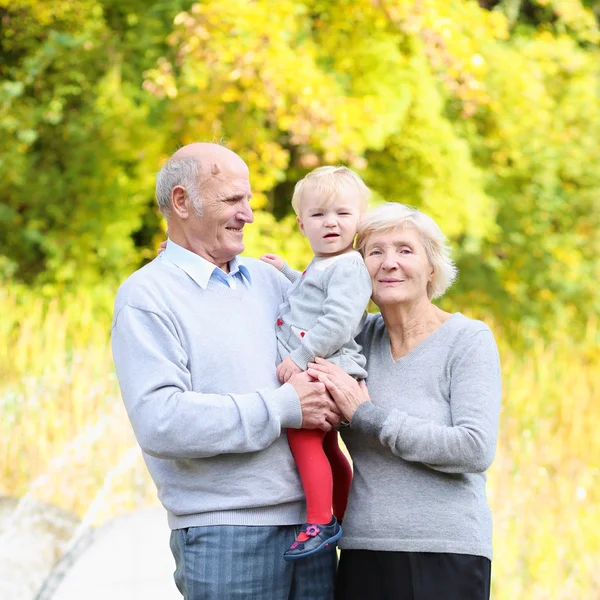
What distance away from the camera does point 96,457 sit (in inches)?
203

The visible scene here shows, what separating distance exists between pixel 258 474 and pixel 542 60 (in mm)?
7049

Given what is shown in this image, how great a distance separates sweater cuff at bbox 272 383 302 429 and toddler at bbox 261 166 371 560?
0.22ft

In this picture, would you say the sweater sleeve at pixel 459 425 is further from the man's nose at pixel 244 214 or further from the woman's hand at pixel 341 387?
the man's nose at pixel 244 214

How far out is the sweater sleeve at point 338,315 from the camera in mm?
2279

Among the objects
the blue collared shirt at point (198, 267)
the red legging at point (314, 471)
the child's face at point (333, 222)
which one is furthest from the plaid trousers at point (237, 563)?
the child's face at point (333, 222)

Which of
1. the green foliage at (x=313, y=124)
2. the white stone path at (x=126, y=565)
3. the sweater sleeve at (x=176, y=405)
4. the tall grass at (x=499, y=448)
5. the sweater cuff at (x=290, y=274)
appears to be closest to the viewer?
the sweater sleeve at (x=176, y=405)

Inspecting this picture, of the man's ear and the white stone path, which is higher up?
the man's ear

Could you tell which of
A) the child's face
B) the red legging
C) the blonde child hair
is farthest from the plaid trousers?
the blonde child hair

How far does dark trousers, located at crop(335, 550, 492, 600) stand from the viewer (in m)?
2.21

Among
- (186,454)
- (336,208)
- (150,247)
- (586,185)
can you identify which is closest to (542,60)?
(586,185)

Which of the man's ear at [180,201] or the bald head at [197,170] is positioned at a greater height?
the bald head at [197,170]

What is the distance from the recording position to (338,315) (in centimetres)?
228

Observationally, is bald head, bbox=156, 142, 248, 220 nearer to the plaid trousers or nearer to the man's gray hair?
the man's gray hair

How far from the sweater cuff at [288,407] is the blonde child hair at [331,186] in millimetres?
543
